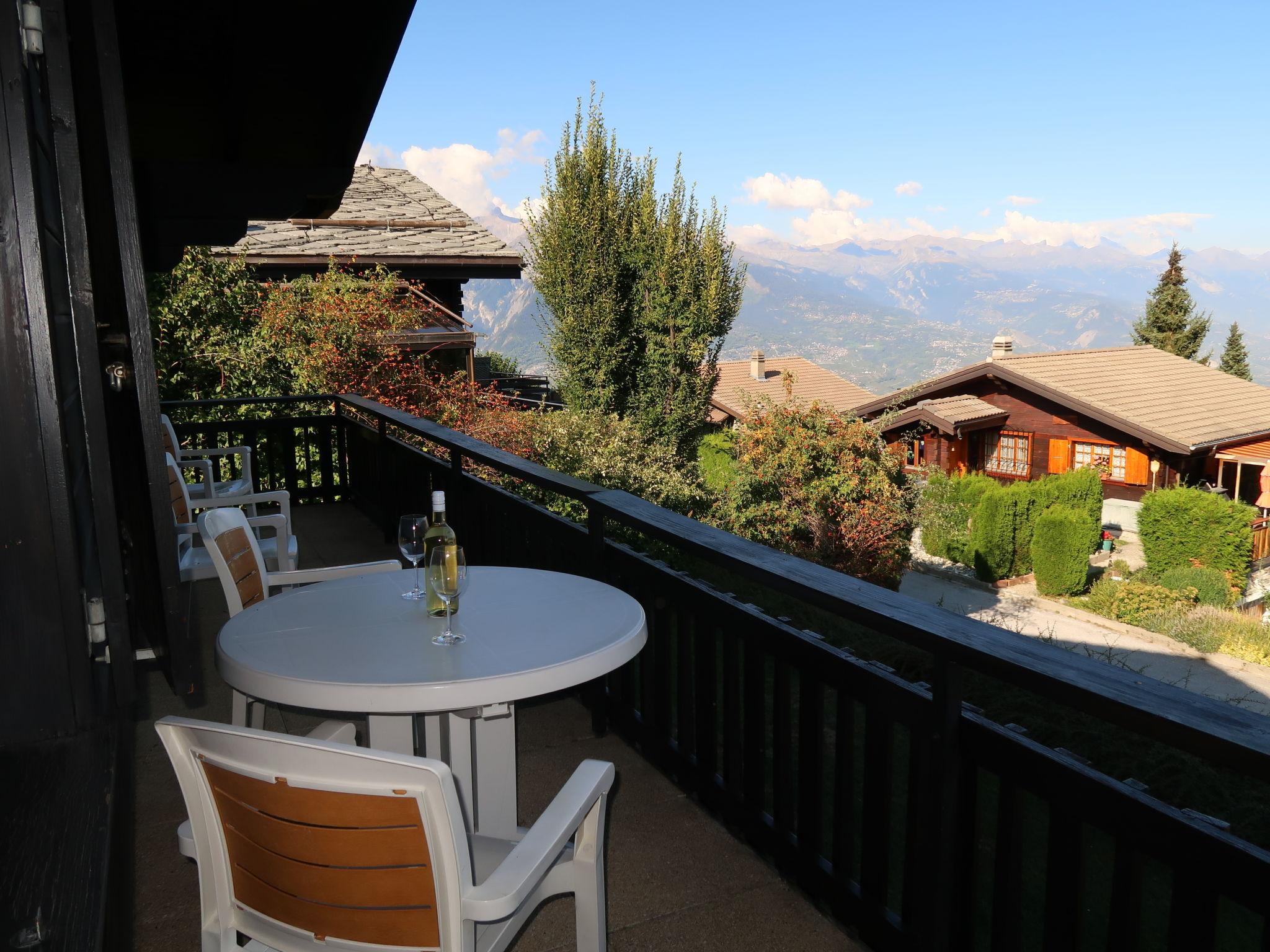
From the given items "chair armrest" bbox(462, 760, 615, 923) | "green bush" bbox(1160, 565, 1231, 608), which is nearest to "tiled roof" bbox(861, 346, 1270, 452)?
"green bush" bbox(1160, 565, 1231, 608)

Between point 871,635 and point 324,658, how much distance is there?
19.8ft

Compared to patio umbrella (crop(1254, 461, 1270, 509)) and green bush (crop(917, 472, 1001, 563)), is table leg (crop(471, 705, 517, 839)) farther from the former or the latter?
patio umbrella (crop(1254, 461, 1270, 509))

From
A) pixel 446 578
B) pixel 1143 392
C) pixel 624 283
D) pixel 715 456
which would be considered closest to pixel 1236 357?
pixel 1143 392

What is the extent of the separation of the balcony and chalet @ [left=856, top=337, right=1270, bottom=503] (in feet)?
68.3

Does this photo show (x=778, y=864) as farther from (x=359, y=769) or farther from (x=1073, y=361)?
(x=1073, y=361)

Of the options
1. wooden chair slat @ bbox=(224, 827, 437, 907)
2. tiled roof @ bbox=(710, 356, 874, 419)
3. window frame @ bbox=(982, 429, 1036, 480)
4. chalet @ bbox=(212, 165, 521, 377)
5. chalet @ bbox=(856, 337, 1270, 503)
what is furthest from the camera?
tiled roof @ bbox=(710, 356, 874, 419)

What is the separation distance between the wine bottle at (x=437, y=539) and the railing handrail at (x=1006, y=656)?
0.68 meters

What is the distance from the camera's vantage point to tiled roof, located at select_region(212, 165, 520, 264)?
46.2 ft

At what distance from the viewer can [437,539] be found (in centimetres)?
222

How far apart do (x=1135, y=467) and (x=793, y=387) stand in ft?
44.1

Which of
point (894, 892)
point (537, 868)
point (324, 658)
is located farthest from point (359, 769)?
point (894, 892)

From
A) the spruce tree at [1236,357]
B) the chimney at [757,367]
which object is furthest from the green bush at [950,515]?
the spruce tree at [1236,357]

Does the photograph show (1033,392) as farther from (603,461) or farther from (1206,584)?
(603,461)

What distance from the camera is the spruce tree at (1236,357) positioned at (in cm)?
4116
